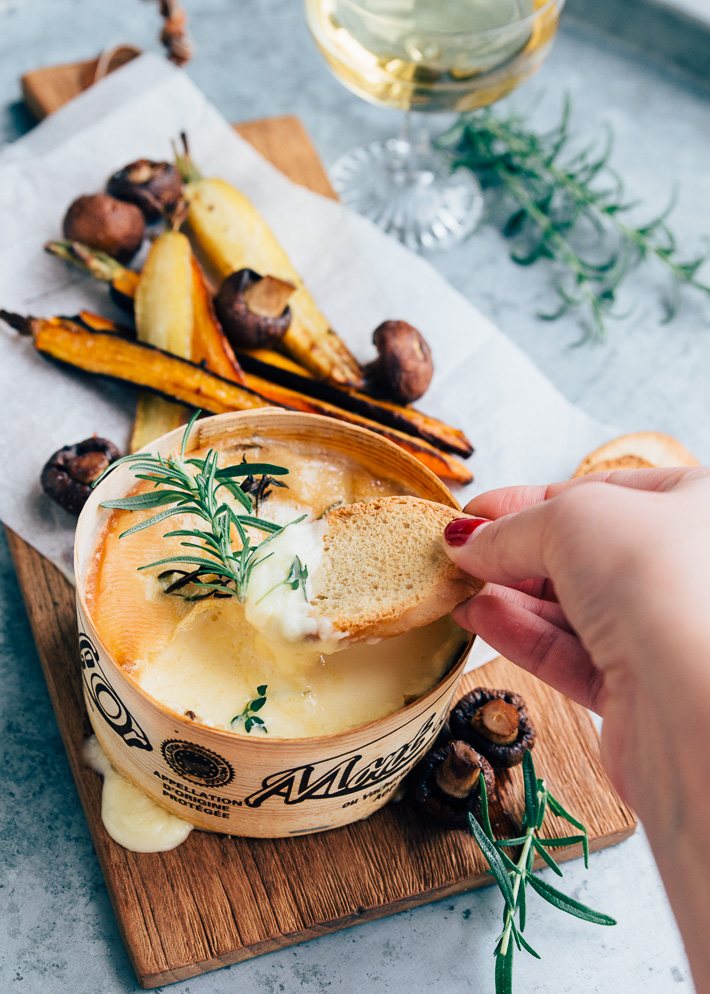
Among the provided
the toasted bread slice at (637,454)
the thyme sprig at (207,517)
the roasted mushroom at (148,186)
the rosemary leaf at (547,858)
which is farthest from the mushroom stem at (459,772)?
the roasted mushroom at (148,186)

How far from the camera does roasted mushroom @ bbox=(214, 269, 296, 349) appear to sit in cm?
155

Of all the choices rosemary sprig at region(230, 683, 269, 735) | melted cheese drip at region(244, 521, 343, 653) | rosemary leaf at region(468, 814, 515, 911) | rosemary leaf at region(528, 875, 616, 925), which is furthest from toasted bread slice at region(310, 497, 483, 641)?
rosemary leaf at region(528, 875, 616, 925)

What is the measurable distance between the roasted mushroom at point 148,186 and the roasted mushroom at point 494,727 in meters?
1.11

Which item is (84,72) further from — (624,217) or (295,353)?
(624,217)

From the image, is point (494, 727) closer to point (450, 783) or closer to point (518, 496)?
point (450, 783)

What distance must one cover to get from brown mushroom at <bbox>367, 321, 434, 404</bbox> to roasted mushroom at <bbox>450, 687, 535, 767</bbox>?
1.84 ft

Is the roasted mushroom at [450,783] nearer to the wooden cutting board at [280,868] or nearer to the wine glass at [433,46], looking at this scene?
the wooden cutting board at [280,868]

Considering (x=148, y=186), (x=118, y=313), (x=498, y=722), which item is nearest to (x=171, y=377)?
(x=118, y=313)

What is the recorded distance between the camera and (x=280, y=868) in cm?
118

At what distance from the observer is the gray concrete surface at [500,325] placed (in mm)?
1161

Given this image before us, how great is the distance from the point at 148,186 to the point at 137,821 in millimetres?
1186

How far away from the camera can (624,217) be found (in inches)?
82.5

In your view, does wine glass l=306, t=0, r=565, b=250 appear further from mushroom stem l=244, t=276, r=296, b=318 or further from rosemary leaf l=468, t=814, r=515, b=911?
rosemary leaf l=468, t=814, r=515, b=911

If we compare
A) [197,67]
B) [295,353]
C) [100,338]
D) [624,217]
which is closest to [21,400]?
[100,338]
